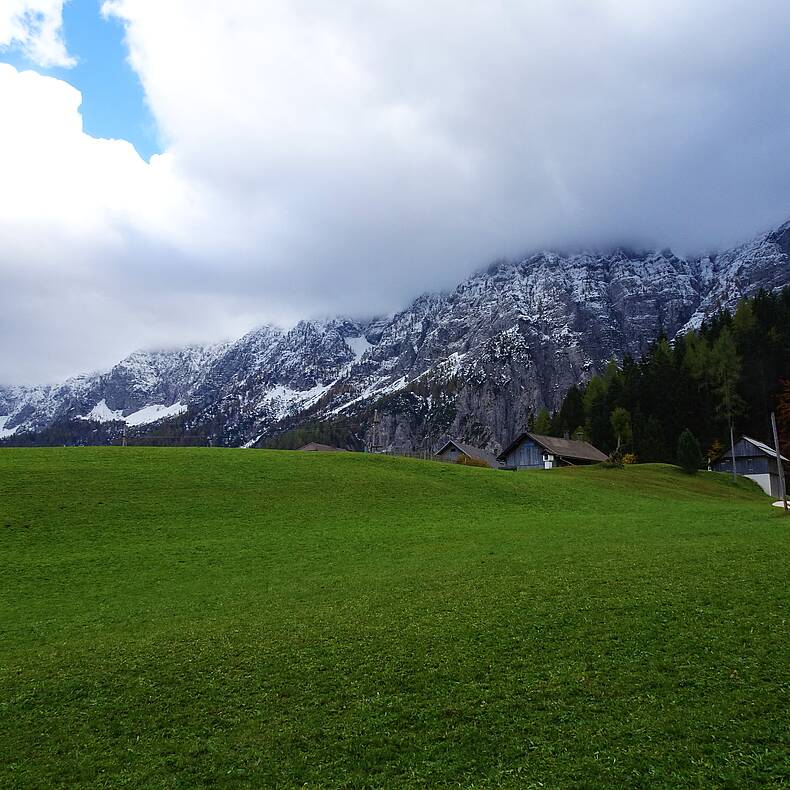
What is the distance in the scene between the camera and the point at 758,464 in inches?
3622

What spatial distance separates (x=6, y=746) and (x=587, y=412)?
134m

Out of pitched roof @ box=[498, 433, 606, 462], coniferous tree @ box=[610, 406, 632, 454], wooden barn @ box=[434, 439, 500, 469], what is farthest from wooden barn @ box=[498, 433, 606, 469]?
coniferous tree @ box=[610, 406, 632, 454]

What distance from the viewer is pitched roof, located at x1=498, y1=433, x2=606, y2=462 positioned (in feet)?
326

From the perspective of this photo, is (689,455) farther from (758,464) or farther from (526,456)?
(526,456)

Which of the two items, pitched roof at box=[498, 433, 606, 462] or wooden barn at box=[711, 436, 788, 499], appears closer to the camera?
wooden barn at box=[711, 436, 788, 499]

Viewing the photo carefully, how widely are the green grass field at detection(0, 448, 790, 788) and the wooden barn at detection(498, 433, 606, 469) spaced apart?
62071mm

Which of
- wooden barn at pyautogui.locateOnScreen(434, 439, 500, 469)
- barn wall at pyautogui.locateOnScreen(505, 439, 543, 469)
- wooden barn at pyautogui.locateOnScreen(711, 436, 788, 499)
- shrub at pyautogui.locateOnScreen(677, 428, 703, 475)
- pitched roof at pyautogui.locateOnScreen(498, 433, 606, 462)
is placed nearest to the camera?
shrub at pyautogui.locateOnScreen(677, 428, 703, 475)

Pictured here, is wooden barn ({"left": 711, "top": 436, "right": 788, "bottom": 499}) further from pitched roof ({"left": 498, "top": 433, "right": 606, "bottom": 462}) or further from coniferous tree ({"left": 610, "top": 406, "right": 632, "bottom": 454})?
pitched roof ({"left": 498, "top": 433, "right": 606, "bottom": 462})

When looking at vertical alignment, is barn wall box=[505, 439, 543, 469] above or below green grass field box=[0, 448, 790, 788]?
above

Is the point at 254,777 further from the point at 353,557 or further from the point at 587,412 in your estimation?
the point at 587,412

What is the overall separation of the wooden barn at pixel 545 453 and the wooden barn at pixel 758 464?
73.5 ft

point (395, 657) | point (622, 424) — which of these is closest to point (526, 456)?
point (622, 424)

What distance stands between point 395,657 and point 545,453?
8562 cm

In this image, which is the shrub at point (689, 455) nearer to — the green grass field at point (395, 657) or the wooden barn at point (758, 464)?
the wooden barn at point (758, 464)
